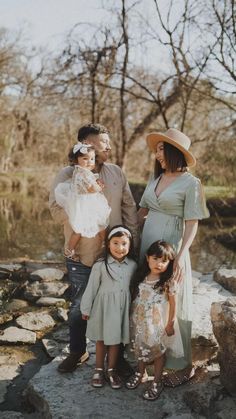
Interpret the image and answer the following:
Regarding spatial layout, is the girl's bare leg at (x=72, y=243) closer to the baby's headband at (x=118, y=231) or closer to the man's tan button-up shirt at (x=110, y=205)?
the man's tan button-up shirt at (x=110, y=205)

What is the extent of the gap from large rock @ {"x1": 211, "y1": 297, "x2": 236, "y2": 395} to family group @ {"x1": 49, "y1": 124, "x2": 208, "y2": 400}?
9.5 inches

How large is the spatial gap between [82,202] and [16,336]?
82.8 inches

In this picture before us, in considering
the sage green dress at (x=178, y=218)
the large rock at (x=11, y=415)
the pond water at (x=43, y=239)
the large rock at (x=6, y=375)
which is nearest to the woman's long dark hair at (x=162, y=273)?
the sage green dress at (x=178, y=218)

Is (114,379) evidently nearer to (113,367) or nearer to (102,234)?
(113,367)

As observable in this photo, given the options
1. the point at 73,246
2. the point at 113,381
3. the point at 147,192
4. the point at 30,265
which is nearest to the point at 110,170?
the point at 147,192

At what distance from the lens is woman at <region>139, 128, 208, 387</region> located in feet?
10.1

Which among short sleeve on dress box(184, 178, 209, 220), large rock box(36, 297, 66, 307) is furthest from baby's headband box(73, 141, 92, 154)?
large rock box(36, 297, 66, 307)

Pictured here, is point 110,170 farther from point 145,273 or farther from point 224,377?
point 224,377

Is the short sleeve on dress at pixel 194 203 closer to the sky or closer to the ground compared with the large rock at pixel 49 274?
closer to the sky

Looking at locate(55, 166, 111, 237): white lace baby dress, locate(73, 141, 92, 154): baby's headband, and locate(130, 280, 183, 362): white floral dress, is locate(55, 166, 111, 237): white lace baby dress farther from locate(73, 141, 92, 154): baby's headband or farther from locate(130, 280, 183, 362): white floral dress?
locate(130, 280, 183, 362): white floral dress

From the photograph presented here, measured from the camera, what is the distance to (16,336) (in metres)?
4.55

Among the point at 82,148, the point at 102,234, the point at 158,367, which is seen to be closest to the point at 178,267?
the point at 102,234

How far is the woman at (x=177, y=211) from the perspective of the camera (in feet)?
10.1

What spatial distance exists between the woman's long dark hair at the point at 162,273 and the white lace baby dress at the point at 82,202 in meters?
0.41
